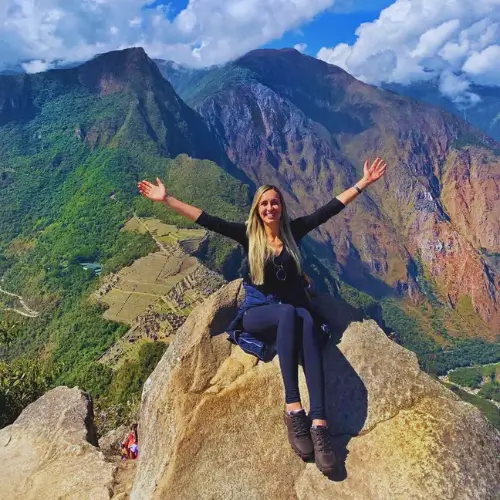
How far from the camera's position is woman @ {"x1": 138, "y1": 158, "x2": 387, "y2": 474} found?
7578 mm

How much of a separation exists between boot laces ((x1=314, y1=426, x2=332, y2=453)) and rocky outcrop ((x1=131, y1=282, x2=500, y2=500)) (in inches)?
19.4

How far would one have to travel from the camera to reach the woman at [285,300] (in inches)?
298

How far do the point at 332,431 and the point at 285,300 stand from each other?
230 centimetres

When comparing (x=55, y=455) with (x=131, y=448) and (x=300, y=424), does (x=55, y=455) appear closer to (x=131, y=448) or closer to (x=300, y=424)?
(x=131, y=448)

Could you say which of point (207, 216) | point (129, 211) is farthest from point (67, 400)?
point (129, 211)

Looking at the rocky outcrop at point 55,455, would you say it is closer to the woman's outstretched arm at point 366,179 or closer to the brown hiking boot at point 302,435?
the brown hiking boot at point 302,435

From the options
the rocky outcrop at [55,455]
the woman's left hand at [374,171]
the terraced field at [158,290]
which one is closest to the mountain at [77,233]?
the terraced field at [158,290]

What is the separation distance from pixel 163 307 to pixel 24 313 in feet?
131

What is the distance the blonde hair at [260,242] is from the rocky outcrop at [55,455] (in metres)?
4.95

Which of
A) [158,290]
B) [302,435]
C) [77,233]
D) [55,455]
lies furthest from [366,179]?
[77,233]

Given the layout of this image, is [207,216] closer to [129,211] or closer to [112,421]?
[112,421]

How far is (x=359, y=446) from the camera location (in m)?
7.96

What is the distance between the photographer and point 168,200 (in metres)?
9.16

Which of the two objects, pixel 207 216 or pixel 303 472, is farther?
pixel 207 216
